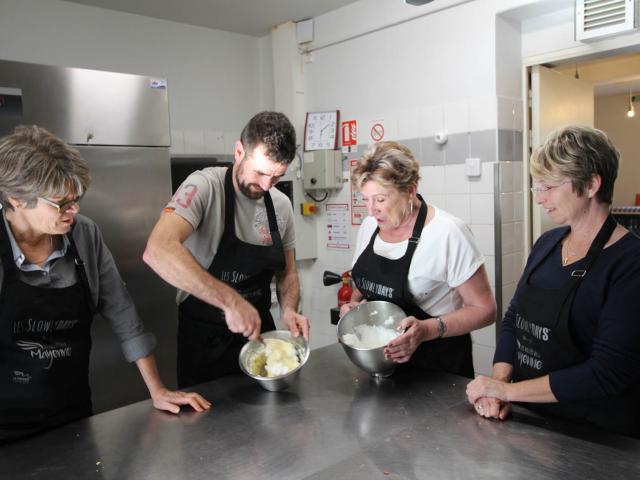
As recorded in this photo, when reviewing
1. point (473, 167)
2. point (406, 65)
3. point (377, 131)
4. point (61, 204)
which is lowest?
point (61, 204)

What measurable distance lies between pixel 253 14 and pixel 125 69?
3.06ft

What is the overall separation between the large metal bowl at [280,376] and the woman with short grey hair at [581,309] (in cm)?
50

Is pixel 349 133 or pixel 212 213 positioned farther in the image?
pixel 349 133

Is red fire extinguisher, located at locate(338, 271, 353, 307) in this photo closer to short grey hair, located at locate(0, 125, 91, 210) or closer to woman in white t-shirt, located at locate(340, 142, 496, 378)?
woman in white t-shirt, located at locate(340, 142, 496, 378)

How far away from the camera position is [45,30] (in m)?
3.23

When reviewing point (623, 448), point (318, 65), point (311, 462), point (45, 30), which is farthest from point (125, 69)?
point (623, 448)

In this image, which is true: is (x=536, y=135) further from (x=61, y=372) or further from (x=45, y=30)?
(x=45, y=30)

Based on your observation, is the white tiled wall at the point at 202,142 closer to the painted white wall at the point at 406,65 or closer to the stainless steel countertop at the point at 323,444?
the painted white wall at the point at 406,65

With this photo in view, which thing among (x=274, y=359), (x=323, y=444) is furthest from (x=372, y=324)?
(x=323, y=444)

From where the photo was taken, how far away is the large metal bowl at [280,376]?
1.56 metres

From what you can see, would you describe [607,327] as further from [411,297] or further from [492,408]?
[411,297]

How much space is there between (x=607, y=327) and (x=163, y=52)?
3.37 meters

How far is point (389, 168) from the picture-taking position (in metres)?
1.74

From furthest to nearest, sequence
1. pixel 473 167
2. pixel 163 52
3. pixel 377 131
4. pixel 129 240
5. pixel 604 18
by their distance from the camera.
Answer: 1. pixel 163 52
2. pixel 377 131
3. pixel 473 167
4. pixel 604 18
5. pixel 129 240
